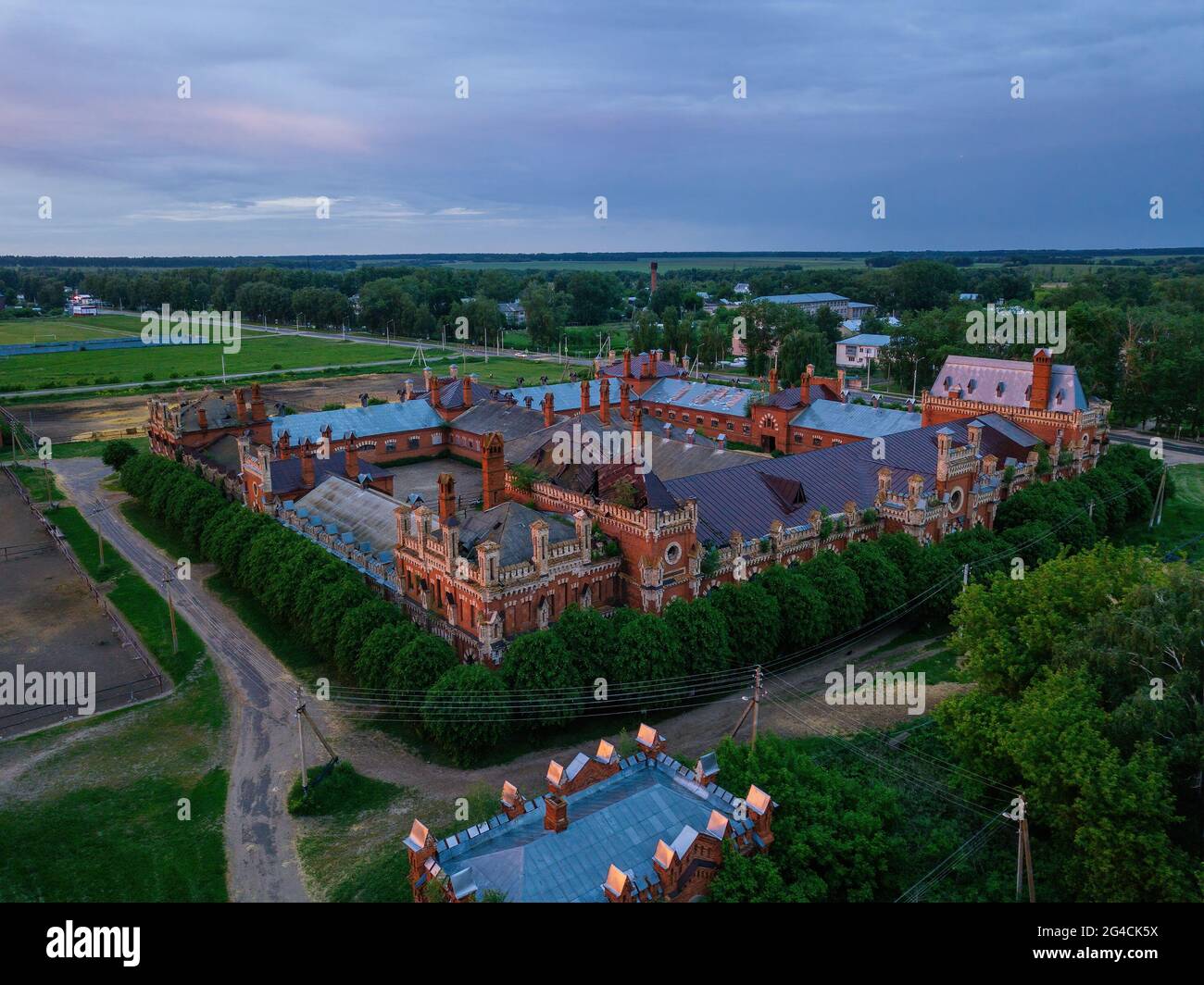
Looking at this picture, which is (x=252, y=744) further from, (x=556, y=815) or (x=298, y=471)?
(x=298, y=471)

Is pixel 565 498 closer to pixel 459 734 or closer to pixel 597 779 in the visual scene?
pixel 459 734

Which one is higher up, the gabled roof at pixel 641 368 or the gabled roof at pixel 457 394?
the gabled roof at pixel 641 368

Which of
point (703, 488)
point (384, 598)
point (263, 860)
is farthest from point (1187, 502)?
point (263, 860)

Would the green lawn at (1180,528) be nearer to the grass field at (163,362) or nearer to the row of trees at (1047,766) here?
the row of trees at (1047,766)

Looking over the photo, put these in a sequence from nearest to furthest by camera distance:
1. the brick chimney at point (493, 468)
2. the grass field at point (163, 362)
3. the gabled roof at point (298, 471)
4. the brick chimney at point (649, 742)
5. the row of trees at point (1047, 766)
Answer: the row of trees at point (1047, 766) → the brick chimney at point (649, 742) → the brick chimney at point (493, 468) → the gabled roof at point (298, 471) → the grass field at point (163, 362)

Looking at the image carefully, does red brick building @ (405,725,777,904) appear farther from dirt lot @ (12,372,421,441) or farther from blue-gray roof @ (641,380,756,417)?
dirt lot @ (12,372,421,441)

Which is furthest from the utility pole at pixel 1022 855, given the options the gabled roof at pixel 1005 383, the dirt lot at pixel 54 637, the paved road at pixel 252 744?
the gabled roof at pixel 1005 383
